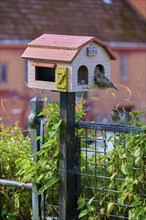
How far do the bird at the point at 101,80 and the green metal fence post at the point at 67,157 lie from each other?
0.53 ft

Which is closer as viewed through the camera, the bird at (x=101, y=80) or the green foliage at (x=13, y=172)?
the bird at (x=101, y=80)

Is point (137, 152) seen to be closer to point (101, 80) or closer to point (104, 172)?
point (104, 172)

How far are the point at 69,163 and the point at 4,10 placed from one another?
880 inches

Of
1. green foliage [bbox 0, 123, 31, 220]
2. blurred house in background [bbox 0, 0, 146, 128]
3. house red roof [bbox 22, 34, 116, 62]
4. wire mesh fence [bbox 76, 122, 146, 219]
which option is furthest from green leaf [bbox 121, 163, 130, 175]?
blurred house in background [bbox 0, 0, 146, 128]

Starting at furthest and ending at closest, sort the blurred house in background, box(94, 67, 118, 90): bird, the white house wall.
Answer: the blurred house in background
box(94, 67, 118, 90): bird
the white house wall

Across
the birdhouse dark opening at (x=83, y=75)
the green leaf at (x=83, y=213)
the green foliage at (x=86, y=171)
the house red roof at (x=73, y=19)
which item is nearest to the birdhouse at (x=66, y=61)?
the birdhouse dark opening at (x=83, y=75)

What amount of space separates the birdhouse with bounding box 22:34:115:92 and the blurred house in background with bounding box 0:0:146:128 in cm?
1969

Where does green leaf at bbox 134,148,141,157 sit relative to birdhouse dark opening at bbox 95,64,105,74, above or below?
below

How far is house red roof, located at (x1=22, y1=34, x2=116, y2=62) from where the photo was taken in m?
4.39

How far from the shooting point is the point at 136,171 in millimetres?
4230

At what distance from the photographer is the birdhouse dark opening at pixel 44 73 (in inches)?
182

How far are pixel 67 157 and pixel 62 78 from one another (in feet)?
1.46

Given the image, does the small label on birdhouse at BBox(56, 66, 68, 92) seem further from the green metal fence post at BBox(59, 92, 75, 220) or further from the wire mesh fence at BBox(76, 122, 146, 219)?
the wire mesh fence at BBox(76, 122, 146, 219)

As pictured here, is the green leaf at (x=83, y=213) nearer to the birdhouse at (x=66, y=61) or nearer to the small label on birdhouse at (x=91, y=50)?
the birdhouse at (x=66, y=61)
